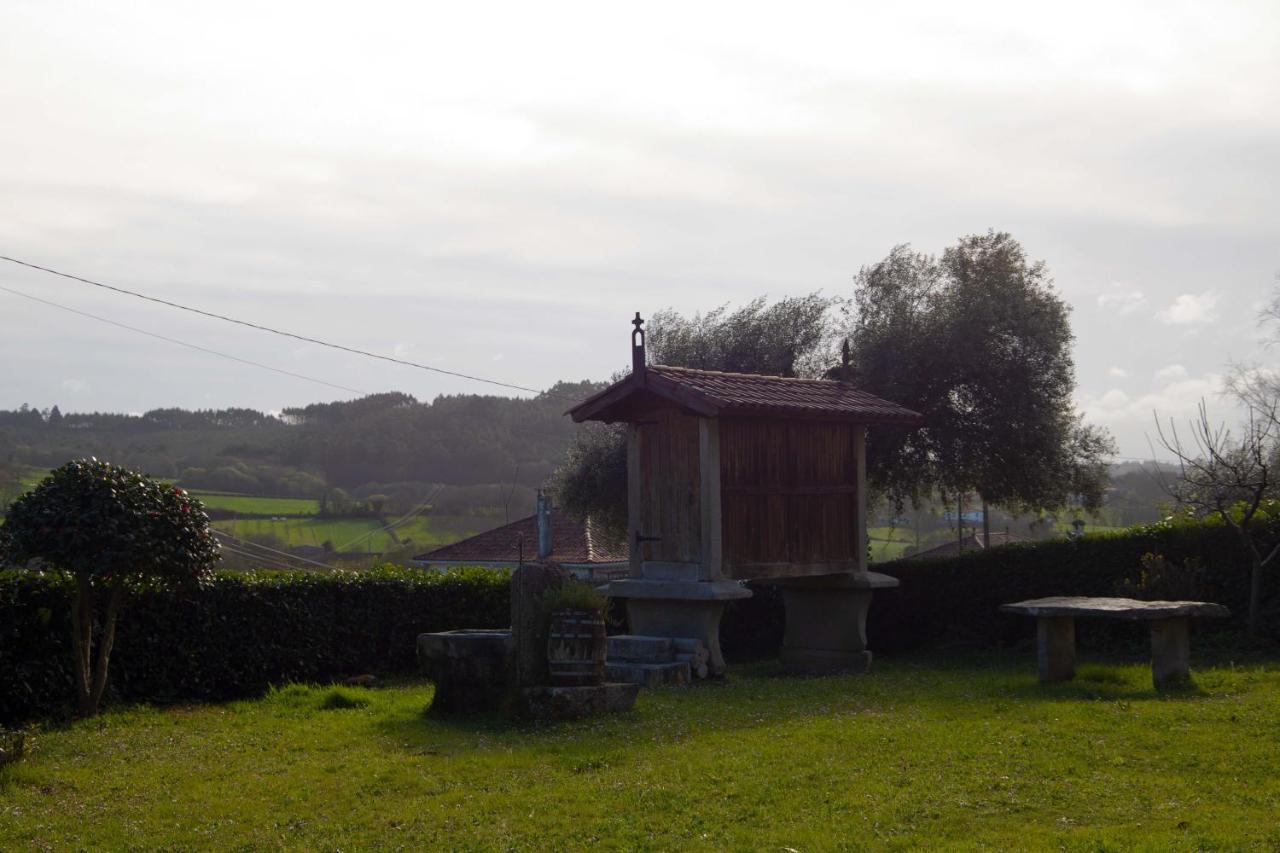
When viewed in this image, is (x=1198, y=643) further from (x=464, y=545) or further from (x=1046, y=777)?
(x=464, y=545)

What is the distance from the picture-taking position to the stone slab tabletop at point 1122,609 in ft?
37.2

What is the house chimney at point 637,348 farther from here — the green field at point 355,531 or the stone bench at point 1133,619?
the green field at point 355,531

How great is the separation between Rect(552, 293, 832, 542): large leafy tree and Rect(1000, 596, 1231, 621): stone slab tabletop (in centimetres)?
1270

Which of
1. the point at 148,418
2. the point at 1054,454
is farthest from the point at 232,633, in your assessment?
the point at 148,418

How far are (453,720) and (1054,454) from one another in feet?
48.2

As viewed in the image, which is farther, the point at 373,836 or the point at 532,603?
the point at 532,603

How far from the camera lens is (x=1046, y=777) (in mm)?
7844

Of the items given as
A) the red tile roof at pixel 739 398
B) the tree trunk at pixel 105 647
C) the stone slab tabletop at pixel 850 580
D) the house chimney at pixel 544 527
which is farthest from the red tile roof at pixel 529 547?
the tree trunk at pixel 105 647

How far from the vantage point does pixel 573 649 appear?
37.1 feet

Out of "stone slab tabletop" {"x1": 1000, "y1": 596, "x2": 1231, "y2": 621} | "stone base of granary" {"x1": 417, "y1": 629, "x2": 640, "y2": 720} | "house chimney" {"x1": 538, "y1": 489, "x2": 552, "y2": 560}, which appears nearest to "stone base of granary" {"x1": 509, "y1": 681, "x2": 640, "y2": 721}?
"stone base of granary" {"x1": 417, "y1": 629, "x2": 640, "y2": 720}

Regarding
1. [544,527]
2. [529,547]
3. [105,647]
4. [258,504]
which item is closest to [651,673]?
[105,647]

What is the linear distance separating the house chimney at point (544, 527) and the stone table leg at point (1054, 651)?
867 inches

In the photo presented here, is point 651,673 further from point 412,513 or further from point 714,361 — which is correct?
point 412,513

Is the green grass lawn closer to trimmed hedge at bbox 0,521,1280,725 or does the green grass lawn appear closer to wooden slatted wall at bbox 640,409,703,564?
trimmed hedge at bbox 0,521,1280,725
